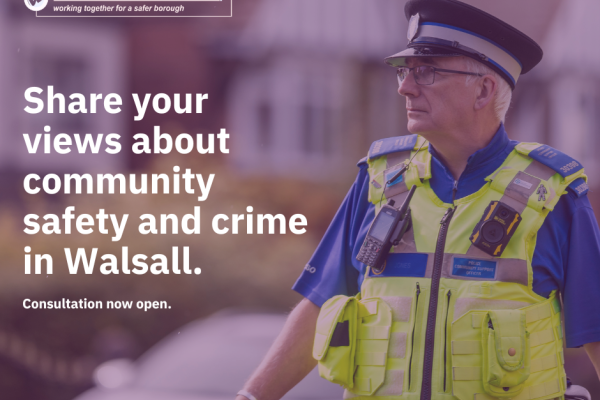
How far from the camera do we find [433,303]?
1875 mm

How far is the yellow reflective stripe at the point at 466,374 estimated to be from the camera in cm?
180

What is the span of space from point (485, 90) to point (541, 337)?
2.42ft

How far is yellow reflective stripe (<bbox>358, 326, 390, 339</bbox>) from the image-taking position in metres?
1.90

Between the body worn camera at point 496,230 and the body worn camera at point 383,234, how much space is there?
0.65ft

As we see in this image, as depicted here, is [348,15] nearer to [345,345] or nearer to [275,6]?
[275,6]

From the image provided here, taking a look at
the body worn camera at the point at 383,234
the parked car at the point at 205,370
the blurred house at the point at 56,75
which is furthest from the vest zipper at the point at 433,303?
the blurred house at the point at 56,75

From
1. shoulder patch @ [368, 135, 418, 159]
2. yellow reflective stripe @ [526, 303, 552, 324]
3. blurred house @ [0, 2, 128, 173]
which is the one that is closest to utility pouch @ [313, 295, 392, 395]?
yellow reflective stripe @ [526, 303, 552, 324]

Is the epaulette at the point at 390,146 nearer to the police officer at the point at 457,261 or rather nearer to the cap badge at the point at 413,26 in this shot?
the police officer at the point at 457,261

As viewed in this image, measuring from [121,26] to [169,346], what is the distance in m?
6.21

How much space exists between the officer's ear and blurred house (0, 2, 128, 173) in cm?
777

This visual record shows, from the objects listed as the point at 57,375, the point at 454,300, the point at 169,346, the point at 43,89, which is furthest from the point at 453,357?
the point at 43,89

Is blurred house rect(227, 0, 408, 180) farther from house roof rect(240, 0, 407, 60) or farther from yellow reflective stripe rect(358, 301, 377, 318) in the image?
yellow reflective stripe rect(358, 301, 377, 318)

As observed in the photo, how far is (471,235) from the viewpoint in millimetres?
1899

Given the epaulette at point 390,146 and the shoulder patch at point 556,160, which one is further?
the epaulette at point 390,146
